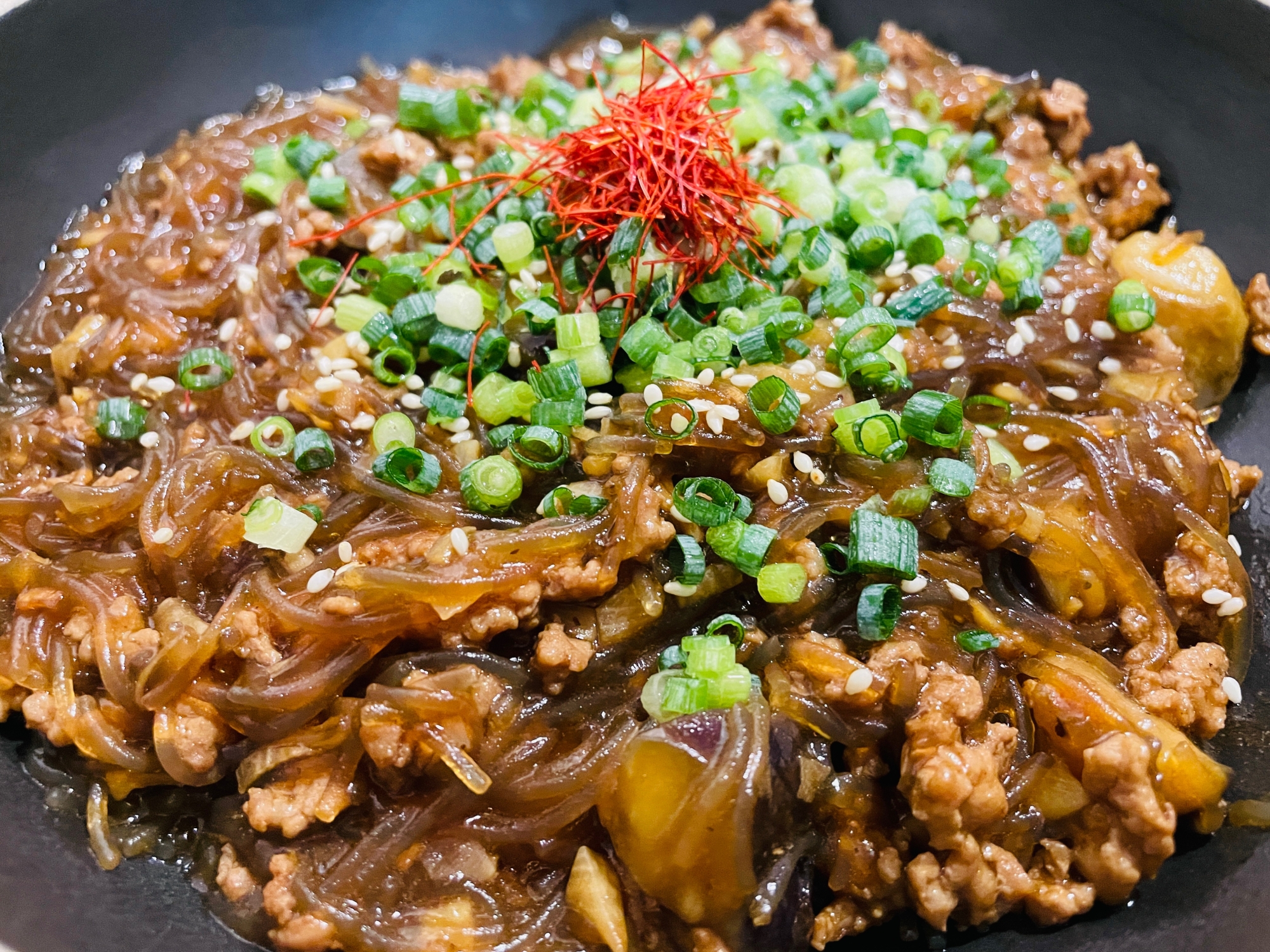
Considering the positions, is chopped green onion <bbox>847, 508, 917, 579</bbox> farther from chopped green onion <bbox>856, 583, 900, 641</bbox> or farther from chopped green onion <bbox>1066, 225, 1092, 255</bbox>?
chopped green onion <bbox>1066, 225, 1092, 255</bbox>

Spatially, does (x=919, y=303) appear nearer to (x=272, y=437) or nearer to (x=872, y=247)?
(x=872, y=247)

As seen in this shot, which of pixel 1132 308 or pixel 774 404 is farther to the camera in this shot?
pixel 1132 308

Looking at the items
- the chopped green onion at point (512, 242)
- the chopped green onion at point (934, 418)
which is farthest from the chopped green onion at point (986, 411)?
the chopped green onion at point (512, 242)

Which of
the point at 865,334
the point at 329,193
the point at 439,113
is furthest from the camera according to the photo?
the point at 439,113

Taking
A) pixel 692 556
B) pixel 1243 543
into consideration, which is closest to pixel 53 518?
pixel 692 556

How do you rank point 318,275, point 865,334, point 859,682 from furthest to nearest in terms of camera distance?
point 318,275 < point 865,334 < point 859,682

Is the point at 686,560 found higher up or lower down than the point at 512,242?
lower down

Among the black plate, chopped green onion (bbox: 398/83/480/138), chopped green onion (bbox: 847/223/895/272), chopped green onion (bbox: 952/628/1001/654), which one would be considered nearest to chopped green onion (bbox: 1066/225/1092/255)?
the black plate

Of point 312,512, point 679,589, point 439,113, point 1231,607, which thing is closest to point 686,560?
point 679,589
